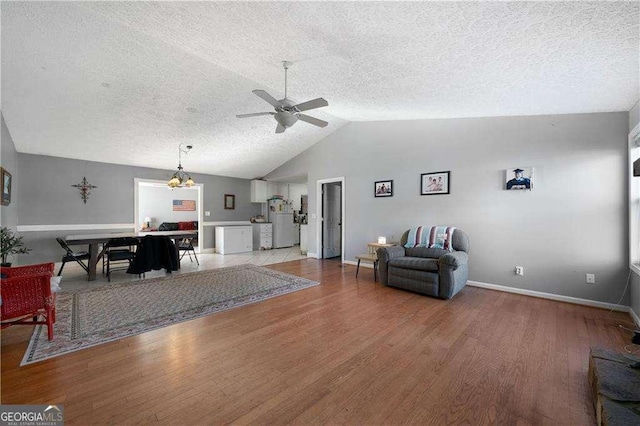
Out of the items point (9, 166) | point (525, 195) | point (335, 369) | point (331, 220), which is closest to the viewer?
point (335, 369)

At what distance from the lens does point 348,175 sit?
19.3ft

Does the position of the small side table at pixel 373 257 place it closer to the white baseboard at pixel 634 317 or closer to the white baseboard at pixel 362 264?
the white baseboard at pixel 362 264

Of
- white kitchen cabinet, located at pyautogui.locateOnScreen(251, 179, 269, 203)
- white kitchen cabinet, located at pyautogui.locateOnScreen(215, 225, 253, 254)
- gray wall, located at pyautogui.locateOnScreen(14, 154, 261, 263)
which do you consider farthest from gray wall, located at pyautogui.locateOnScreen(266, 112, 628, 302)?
gray wall, located at pyautogui.locateOnScreen(14, 154, 261, 263)

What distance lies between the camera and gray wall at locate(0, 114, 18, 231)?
3807 mm

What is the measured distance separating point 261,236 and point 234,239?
910 millimetres

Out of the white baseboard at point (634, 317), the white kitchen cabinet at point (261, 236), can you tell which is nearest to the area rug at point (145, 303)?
the white kitchen cabinet at point (261, 236)

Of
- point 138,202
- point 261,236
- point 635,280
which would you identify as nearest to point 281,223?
point 261,236

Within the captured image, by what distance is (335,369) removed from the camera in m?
1.91

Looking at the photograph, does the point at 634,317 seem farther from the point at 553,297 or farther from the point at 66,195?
the point at 66,195

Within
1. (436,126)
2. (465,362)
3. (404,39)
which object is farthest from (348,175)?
(465,362)

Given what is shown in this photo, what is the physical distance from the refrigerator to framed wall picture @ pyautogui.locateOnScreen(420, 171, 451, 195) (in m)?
4.89

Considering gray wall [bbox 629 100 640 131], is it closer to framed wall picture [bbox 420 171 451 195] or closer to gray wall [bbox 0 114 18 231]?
framed wall picture [bbox 420 171 451 195]

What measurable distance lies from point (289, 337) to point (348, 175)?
4.11 metres

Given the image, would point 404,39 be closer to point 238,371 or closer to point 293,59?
point 293,59
